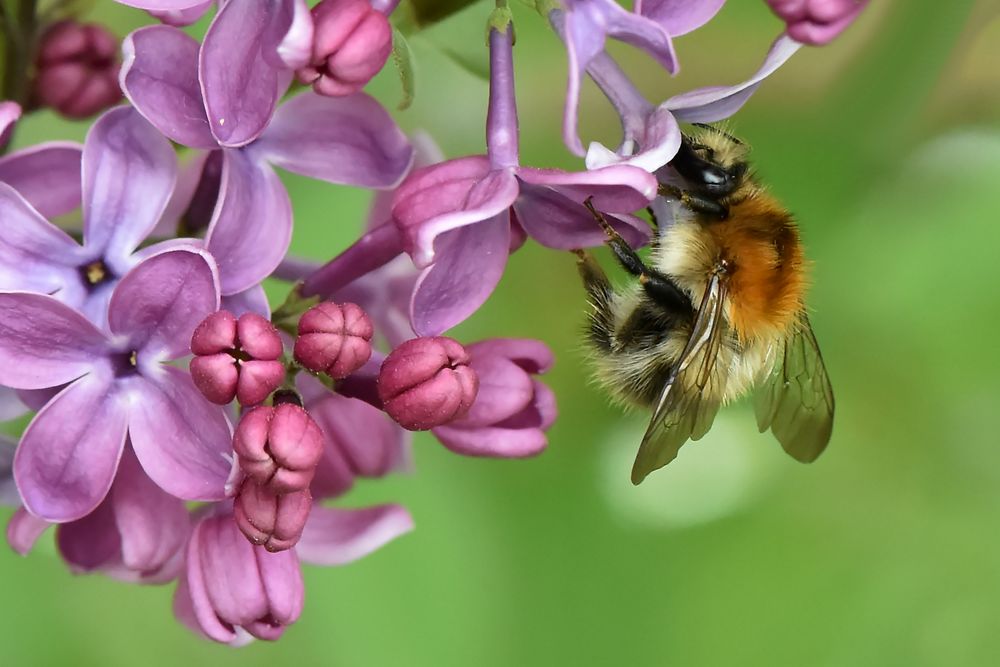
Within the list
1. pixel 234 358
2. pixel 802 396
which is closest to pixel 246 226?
pixel 234 358

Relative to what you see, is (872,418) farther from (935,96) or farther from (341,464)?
(341,464)

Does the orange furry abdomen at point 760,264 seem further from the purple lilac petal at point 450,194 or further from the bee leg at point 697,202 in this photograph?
the purple lilac petal at point 450,194

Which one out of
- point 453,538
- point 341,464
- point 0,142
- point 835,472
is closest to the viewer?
point 0,142

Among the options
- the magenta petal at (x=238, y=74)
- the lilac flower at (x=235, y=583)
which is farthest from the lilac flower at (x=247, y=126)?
the lilac flower at (x=235, y=583)

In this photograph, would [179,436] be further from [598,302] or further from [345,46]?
[598,302]

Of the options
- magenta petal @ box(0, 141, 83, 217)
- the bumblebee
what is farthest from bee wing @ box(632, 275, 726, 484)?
magenta petal @ box(0, 141, 83, 217)

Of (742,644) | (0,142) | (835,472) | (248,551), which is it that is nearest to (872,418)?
(835,472)

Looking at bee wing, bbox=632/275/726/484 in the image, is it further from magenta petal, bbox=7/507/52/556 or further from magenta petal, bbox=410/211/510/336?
magenta petal, bbox=7/507/52/556
